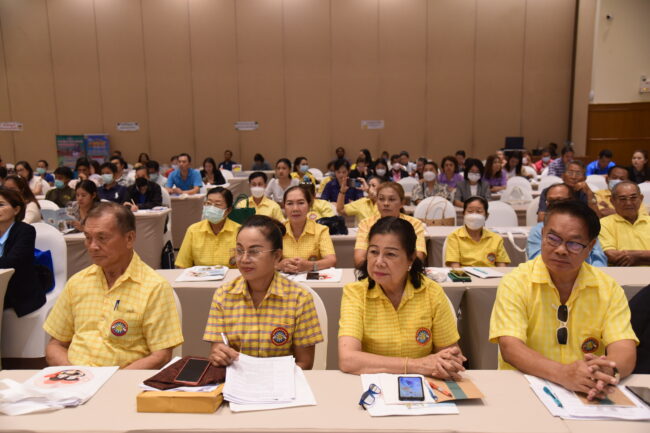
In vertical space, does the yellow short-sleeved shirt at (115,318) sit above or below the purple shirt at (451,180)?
below

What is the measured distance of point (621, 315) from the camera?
178cm

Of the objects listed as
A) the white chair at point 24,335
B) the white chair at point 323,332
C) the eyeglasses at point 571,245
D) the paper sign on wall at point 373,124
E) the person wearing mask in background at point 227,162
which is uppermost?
the paper sign on wall at point 373,124

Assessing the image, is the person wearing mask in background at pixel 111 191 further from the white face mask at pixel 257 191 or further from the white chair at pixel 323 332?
the white chair at pixel 323 332

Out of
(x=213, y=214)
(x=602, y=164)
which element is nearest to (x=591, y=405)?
(x=213, y=214)

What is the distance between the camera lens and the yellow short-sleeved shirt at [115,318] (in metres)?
2.00

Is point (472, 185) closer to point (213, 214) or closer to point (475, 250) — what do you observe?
point (475, 250)

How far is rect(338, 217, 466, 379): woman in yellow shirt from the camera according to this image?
193 cm

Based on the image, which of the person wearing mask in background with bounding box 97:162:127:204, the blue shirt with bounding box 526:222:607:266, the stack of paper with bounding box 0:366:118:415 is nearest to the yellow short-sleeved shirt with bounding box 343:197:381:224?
the blue shirt with bounding box 526:222:607:266

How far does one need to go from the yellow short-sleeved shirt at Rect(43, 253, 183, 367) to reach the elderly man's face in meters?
0.07

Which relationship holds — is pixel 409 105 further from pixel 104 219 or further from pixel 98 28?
pixel 104 219

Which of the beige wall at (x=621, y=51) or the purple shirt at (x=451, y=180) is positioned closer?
the purple shirt at (x=451, y=180)

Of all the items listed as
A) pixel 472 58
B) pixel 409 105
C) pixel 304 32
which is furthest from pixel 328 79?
pixel 472 58

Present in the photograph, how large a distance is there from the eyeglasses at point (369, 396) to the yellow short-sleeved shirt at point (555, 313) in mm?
559

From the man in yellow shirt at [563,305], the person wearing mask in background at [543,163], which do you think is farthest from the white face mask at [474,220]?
the person wearing mask in background at [543,163]
